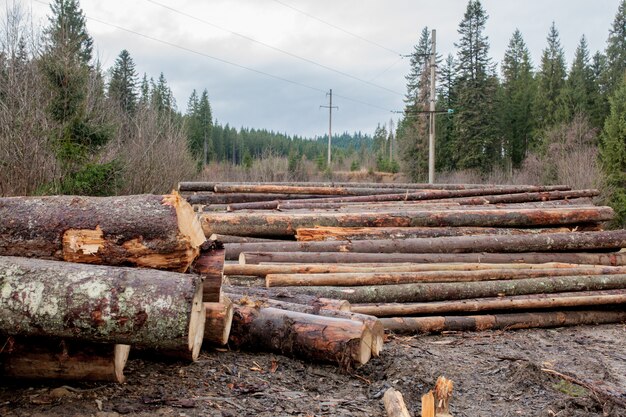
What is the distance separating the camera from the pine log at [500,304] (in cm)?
626

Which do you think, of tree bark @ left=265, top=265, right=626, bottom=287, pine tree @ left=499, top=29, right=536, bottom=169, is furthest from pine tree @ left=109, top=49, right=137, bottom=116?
tree bark @ left=265, top=265, right=626, bottom=287

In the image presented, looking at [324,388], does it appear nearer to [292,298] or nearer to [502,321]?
[292,298]

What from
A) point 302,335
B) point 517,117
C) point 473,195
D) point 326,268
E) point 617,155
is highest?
point 517,117

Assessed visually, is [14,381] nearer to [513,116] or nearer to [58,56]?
[58,56]

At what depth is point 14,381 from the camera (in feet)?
11.6

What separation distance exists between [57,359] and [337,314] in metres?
2.36

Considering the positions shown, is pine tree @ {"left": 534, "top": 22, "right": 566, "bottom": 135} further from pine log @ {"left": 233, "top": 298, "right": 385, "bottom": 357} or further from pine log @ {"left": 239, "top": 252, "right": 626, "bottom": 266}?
pine log @ {"left": 233, "top": 298, "right": 385, "bottom": 357}

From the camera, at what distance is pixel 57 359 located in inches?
136

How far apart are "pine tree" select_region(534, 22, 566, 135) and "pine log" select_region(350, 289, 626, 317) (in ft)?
127

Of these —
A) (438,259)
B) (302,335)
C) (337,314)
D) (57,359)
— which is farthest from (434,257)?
(57,359)

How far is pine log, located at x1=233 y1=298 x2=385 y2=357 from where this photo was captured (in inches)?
179

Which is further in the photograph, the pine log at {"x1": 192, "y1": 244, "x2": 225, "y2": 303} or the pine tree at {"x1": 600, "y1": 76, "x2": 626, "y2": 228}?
the pine tree at {"x1": 600, "y1": 76, "x2": 626, "y2": 228}

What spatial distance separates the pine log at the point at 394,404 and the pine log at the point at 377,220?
466 cm

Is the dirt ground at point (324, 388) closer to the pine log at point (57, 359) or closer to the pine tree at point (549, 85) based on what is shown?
the pine log at point (57, 359)
